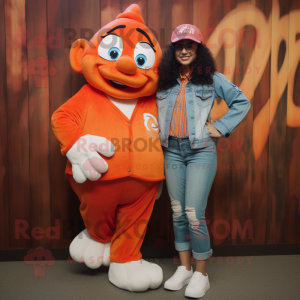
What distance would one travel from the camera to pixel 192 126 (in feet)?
5.10

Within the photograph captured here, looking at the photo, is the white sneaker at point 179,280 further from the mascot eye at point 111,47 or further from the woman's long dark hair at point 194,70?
the mascot eye at point 111,47

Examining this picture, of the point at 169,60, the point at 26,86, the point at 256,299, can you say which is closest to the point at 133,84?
the point at 169,60

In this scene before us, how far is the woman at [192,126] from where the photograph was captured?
61.6 inches

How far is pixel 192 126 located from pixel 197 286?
869 mm

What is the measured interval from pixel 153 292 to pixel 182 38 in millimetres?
1412

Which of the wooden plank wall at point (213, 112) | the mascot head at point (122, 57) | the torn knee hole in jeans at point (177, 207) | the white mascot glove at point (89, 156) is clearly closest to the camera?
the white mascot glove at point (89, 156)

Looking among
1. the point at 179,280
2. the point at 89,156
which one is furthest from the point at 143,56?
the point at 179,280

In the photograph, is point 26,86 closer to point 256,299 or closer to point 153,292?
point 153,292

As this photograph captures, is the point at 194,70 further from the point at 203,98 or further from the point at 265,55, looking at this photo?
the point at 265,55

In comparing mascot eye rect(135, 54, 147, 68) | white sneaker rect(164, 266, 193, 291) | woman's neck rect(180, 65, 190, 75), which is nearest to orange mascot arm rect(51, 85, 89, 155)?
mascot eye rect(135, 54, 147, 68)

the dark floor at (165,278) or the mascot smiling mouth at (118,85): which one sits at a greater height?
the mascot smiling mouth at (118,85)

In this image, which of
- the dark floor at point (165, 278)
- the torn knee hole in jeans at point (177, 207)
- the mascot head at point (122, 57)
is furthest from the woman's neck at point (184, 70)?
the dark floor at point (165, 278)

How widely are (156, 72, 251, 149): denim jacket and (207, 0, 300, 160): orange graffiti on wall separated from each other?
45 cm

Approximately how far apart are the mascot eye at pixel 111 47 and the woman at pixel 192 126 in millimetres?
256
